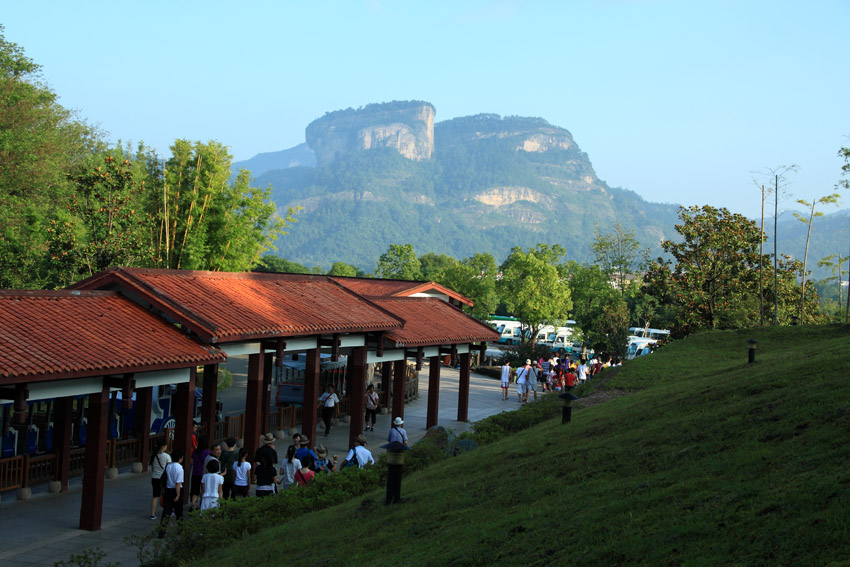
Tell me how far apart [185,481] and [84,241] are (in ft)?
51.7

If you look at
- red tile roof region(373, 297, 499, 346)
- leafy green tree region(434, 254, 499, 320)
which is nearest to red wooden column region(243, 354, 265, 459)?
red tile roof region(373, 297, 499, 346)

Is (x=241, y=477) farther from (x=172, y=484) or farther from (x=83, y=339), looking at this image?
(x=83, y=339)

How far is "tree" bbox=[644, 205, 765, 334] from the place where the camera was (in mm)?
34219

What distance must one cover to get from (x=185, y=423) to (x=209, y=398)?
3350mm

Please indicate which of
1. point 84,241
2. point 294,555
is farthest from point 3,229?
point 294,555

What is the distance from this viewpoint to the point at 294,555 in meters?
8.48

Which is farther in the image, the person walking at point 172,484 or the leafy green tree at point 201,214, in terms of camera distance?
the leafy green tree at point 201,214

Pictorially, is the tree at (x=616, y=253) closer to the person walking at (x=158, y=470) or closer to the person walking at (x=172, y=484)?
the person walking at (x=158, y=470)

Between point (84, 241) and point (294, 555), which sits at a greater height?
point (84, 241)

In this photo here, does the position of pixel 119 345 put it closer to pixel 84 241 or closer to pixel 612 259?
pixel 84 241

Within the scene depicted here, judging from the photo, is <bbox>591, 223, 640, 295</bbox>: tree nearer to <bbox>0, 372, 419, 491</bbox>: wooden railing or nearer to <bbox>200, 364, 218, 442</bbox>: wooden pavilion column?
<bbox>0, 372, 419, 491</bbox>: wooden railing

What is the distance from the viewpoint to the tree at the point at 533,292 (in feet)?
171

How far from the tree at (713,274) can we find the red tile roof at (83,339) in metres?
25.7

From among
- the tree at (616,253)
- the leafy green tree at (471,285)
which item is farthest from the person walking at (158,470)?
the tree at (616,253)
